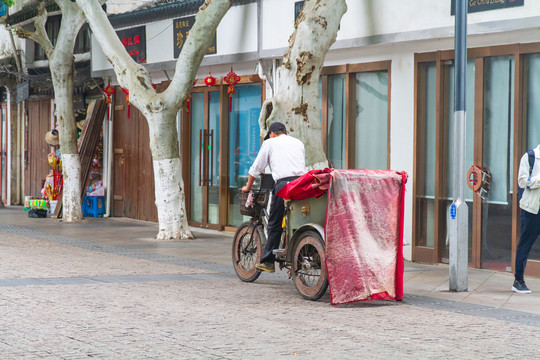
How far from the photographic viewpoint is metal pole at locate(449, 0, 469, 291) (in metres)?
10.4

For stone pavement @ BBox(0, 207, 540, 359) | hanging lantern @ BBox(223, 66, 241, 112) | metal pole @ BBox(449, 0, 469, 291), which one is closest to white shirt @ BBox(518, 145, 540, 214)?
metal pole @ BBox(449, 0, 469, 291)

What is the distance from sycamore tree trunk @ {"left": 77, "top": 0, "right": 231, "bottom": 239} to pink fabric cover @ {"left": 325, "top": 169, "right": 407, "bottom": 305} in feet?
22.1

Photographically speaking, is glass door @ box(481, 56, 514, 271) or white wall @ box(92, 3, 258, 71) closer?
glass door @ box(481, 56, 514, 271)

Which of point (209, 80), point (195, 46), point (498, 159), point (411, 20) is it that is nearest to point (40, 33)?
point (209, 80)

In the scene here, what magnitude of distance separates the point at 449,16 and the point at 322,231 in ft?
14.8

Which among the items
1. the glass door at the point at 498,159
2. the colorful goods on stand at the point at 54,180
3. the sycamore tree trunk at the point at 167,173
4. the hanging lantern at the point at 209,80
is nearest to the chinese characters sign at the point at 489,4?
the glass door at the point at 498,159

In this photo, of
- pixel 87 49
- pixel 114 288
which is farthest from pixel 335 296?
pixel 87 49

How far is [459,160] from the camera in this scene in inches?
412

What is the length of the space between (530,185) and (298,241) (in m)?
2.58

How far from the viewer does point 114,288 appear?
1027 centimetres

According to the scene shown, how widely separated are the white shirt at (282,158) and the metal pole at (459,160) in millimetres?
1689

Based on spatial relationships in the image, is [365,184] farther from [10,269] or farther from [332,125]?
[332,125]

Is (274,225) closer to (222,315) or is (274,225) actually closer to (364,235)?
(364,235)

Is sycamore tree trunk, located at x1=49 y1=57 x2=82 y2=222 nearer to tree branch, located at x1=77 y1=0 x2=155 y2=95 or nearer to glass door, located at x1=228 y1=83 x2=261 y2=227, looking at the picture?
tree branch, located at x1=77 y1=0 x2=155 y2=95
